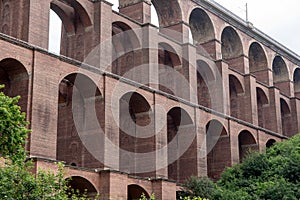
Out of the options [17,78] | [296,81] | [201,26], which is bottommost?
[17,78]

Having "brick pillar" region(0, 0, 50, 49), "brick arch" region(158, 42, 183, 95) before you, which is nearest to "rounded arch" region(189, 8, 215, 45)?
"brick arch" region(158, 42, 183, 95)

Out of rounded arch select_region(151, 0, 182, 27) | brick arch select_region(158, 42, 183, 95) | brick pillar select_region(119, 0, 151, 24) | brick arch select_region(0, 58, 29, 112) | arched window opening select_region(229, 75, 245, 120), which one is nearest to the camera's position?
brick arch select_region(0, 58, 29, 112)

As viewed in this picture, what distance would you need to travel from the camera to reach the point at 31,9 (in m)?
22.9

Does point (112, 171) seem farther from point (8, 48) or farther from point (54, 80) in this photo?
point (8, 48)

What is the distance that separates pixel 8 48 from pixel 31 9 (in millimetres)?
2950

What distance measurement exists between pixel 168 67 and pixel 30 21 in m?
13.0

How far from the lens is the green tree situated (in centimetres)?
1311

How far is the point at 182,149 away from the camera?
30.8 meters

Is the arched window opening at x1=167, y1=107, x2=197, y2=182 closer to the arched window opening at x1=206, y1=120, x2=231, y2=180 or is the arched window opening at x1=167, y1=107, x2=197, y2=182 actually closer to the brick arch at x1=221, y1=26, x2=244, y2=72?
the arched window opening at x1=206, y1=120, x2=231, y2=180

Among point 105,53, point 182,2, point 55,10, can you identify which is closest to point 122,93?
point 105,53

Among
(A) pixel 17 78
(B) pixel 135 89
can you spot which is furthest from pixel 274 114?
(A) pixel 17 78

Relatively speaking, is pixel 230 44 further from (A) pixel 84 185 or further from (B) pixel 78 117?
(A) pixel 84 185

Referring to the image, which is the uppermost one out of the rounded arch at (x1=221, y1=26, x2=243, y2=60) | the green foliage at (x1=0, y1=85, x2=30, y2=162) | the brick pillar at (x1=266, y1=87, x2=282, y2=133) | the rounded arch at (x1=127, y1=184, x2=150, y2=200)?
the rounded arch at (x1=221, y1=26, x2=243, y2=60)

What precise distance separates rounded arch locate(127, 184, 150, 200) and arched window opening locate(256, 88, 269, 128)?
18633 mm
